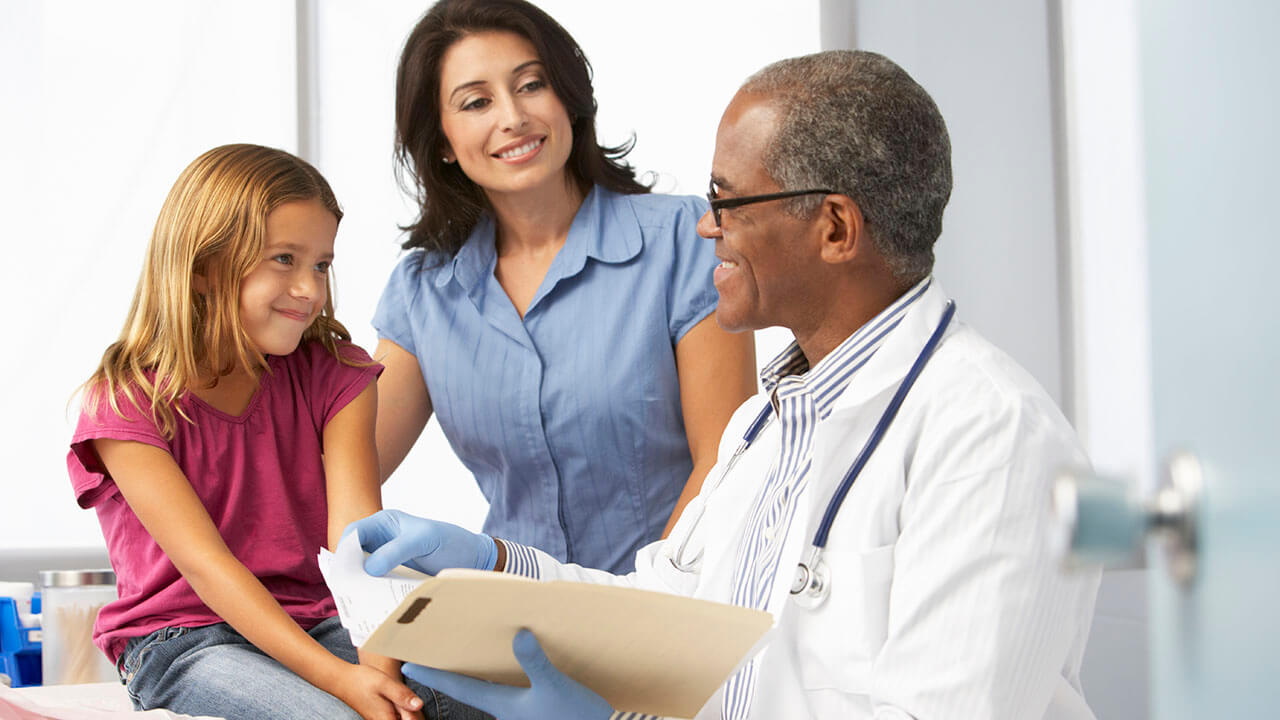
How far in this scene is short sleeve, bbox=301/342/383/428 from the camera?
1.72 meters

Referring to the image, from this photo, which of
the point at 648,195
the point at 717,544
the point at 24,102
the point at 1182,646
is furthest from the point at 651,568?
the point at 24,102

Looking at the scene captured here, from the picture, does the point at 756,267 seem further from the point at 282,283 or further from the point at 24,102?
the point at 24,102

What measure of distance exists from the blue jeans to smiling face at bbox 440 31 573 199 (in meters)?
0.79

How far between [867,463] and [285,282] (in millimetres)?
944

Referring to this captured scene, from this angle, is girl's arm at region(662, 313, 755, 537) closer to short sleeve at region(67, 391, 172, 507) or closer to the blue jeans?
the blue jeans

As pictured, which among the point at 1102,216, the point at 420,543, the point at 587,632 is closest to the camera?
the point at 587,632

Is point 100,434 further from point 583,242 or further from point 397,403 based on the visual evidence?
point 583,242

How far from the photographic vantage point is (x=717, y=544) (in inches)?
52.3

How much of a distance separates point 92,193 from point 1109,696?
2.76 m

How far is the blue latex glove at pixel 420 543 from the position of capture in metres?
1.31

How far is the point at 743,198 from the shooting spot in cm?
122

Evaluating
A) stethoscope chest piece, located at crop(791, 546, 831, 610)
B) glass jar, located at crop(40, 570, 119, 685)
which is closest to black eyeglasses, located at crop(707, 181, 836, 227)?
stethoscope chest piece, located at crop(791, 546, 831, 610)

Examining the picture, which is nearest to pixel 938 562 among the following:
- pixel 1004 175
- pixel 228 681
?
pixel 228 681

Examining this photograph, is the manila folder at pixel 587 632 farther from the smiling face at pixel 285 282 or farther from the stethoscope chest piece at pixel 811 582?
the smiling face at pixel 285 282
